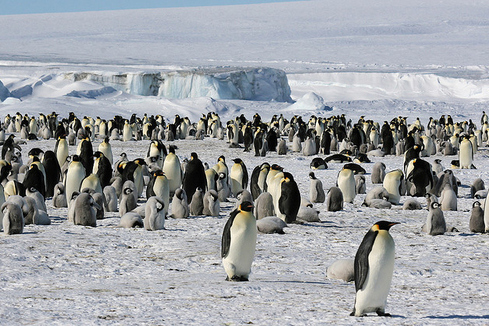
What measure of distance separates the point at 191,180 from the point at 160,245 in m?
3.50

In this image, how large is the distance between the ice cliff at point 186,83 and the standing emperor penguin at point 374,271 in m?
31.8

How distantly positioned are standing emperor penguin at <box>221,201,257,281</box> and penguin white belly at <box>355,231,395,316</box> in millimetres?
1215

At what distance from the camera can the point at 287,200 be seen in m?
8.19

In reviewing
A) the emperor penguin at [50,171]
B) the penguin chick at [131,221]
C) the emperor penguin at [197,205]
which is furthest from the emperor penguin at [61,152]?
the penguin chick at [131,221]

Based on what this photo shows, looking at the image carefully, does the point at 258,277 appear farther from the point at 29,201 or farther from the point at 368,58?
the point at 368,58

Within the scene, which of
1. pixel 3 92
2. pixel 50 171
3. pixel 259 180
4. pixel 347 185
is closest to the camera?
pixel 347 185

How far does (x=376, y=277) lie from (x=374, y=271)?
0.04 m

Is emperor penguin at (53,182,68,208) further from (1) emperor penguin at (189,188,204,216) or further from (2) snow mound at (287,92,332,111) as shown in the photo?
(2) snow mound at (287,92,332,111)

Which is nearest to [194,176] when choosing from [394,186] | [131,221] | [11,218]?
[131,221]

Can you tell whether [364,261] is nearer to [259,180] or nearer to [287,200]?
[287,200]

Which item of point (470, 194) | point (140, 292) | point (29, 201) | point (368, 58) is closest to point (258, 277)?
point (140, 292)

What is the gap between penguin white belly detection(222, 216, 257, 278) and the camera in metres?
5.24

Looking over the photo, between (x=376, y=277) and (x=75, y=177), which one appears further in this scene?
(x=75, y=177)

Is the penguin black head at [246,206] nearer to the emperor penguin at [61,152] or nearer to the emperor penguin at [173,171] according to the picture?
the emperor penguin at [173,171]
